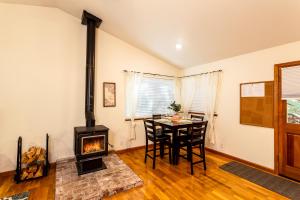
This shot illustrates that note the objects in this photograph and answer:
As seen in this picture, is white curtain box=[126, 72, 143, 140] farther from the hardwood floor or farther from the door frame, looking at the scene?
the door frame

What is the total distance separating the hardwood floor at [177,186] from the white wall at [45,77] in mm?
682

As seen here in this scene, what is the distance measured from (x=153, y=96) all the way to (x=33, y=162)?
9.97 ft

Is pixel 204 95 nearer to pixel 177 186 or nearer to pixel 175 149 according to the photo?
pixel 175 149

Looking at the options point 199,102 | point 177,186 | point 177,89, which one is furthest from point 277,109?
point 177,89

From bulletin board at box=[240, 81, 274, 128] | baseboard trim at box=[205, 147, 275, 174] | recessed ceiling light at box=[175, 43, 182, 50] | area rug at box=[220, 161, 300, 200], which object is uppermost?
recessed ceiling light at box=[175, 43, 182, 50]

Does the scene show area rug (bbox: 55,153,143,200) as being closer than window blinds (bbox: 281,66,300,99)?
Yes

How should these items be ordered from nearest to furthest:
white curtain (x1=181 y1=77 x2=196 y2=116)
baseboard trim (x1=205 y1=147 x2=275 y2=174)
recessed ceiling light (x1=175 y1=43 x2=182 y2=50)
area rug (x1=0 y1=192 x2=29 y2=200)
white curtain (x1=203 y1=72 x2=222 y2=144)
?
area rug (x1=0 y1=192 x2=29 y2=200)
baseboard trim (x1=205 y1=147 x2=275 y2=174)
recessed ceiling light (x1=175 y1=43 x2=182 y2=50)
white curtain (x1=203 y1=72 x2=222 y2=144)
white curtain (x1=181 y1=77 x2=196 y2=116)

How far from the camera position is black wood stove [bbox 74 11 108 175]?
2755mm

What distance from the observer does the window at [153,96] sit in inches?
167

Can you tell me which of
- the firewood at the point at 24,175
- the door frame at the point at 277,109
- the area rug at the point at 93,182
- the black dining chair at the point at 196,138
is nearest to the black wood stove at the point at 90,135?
the area rug at the point at 93,182

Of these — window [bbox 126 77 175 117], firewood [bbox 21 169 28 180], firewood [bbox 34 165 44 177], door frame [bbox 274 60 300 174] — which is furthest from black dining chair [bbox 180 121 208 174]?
firewood [bbox 21 169 28 180]

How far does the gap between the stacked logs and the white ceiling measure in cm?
271

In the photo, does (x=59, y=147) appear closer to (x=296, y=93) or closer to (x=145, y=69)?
(x=145, y=69)

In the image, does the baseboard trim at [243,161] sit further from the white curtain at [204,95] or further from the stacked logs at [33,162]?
the stacked logs at [33,162]
